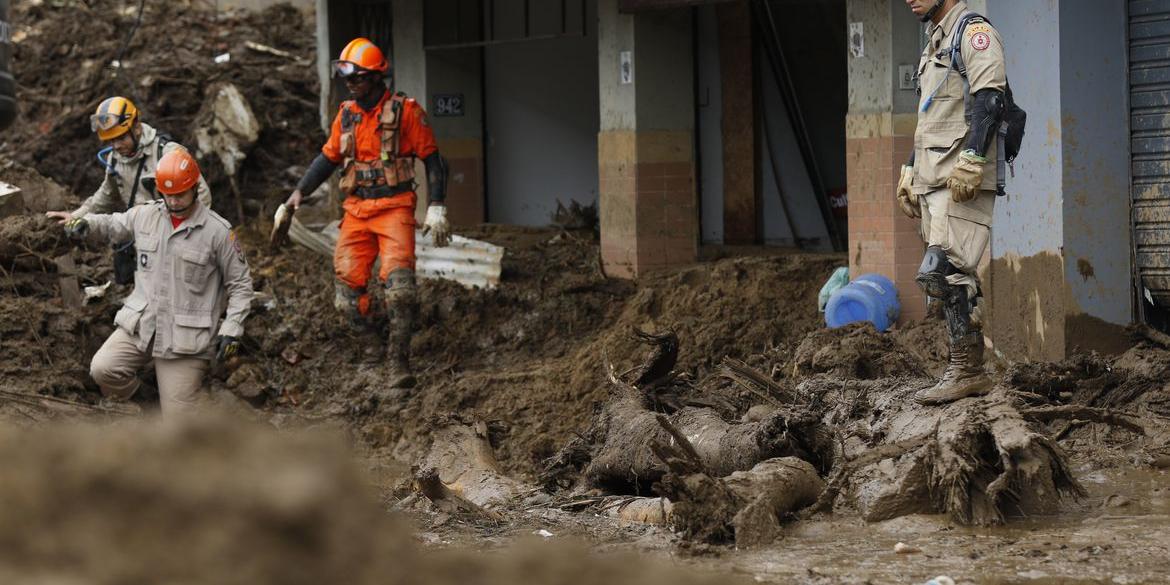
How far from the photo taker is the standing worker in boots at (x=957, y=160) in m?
6.27

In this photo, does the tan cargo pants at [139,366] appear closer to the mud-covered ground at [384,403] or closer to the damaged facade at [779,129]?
the mud-covered ground at [384,403]

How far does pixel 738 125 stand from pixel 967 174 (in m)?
6.44

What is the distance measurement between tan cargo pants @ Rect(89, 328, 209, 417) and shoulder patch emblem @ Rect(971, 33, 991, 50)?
13.9ft

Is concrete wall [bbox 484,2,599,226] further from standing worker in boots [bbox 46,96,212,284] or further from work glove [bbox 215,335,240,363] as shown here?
work glove [bbox 215,335,240,363]

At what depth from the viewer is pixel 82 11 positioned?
18.5 metres

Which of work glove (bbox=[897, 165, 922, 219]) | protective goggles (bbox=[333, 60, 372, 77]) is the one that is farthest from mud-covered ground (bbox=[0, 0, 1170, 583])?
protective goggles (bbox=[333, 60, 372, 77])

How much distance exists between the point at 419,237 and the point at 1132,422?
770cm

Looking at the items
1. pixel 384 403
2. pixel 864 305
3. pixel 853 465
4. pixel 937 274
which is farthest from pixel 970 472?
pixel 384 403

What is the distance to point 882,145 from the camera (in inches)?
A: 381

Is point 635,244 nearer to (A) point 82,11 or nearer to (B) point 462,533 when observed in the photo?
(B) point 462,533

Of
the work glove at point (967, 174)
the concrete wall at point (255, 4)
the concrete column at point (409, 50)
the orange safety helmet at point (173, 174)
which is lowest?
the work glove at point (967, 174)

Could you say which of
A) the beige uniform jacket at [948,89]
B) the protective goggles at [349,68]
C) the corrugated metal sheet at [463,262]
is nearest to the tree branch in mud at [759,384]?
the beige uniform jacket at [948,89]

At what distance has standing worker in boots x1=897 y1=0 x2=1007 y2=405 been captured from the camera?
627 cm

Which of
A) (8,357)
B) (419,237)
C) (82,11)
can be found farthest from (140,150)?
(82,11)
